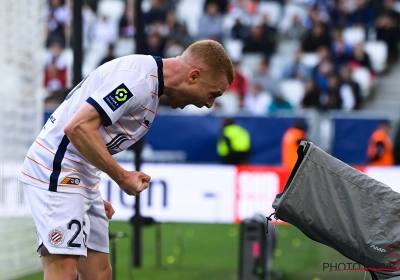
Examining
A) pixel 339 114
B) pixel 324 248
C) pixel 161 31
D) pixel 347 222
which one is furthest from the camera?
pixel 161 31

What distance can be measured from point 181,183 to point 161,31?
776cm

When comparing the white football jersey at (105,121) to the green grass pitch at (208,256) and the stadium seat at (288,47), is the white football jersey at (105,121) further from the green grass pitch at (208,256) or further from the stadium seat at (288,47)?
the stadium seat at (288,47)

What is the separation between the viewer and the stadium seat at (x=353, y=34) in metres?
22.2

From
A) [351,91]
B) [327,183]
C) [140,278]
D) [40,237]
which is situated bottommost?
[140,278]

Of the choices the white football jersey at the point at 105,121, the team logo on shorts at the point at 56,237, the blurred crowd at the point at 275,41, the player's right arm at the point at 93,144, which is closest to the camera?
the player's right arm at the point at 93,144

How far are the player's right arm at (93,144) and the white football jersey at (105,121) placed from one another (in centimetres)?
10

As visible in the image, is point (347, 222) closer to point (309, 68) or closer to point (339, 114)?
point (339, 114)

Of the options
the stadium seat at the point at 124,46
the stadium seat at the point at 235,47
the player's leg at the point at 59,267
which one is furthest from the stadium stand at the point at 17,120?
the stadium seat at the point at 235,47

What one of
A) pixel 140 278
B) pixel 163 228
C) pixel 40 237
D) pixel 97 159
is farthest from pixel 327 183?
pixel 163 228

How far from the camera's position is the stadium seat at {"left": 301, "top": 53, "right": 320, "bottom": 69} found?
2158cm

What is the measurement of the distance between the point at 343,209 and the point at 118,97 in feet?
4.69

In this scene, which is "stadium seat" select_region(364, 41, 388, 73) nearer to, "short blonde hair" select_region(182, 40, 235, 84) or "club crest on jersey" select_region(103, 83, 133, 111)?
"short blonde hair" select_region(182, 40, 235, 84)

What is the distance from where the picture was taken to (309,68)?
21297mm

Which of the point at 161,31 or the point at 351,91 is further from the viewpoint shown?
the point at 161,31
